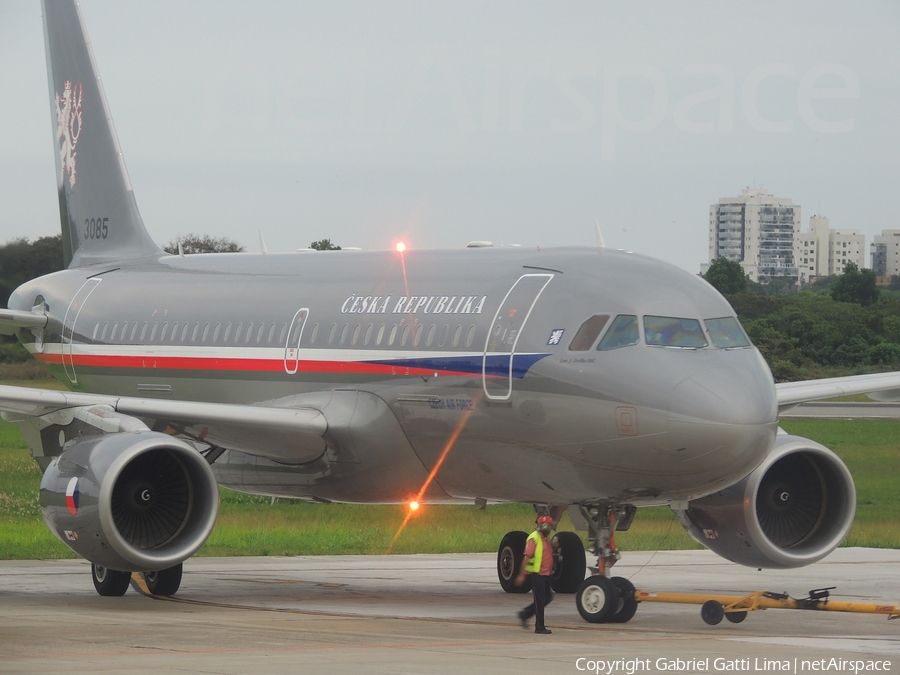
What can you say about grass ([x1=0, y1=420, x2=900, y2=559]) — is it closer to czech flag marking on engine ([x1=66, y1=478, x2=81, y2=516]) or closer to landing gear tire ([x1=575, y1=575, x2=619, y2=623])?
czech flag marking on engine ([x1=66, y1=478, x2=81, y2=516])

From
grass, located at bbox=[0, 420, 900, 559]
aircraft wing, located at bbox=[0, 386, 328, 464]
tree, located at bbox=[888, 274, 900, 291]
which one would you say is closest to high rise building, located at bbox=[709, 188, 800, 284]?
tree, located at bbox=[888, 274, 900, 291]

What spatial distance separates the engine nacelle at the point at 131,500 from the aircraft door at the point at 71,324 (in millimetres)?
6940

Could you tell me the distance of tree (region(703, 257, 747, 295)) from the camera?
75006 millimetres

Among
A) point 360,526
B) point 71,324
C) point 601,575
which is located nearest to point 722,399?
point 601,575

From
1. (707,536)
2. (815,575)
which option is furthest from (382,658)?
(815,575)

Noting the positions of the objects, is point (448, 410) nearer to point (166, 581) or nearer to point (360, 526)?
point (166, 581)

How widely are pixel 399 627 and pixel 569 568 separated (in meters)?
5.28

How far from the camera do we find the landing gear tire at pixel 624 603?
1725 centimetres

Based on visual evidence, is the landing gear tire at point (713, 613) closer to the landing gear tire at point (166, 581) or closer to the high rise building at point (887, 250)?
the landing gear tire at point (166, 581)

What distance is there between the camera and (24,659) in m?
14.0

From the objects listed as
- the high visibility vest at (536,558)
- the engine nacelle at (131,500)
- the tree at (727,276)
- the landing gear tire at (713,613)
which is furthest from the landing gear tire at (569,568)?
the tree at (727,276)

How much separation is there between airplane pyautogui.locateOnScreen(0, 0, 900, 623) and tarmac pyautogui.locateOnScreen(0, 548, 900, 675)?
3.17 feet

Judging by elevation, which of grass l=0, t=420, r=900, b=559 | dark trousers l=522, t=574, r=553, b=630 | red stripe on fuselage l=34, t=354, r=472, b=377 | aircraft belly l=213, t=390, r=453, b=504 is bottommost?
grass l=0, t=420, r=900, b=559

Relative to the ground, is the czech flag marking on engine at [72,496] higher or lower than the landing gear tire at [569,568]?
higher
